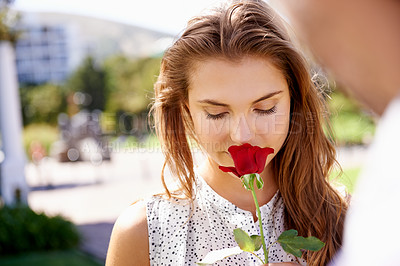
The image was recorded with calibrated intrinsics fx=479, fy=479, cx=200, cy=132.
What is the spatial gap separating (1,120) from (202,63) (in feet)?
19.7

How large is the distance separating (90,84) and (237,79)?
25.9 m

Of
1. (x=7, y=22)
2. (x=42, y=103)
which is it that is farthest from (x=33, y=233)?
(x=42, y=103)

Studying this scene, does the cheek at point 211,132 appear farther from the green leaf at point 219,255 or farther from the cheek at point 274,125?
the green leaf at point 219,255

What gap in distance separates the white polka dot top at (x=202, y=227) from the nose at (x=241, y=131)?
1.05 ft

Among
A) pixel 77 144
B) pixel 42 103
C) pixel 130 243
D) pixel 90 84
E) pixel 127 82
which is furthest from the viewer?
pixel 90 84

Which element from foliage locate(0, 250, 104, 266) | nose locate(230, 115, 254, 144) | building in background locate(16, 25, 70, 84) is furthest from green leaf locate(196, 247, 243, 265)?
building in background locate(16, 25, 70, 84)

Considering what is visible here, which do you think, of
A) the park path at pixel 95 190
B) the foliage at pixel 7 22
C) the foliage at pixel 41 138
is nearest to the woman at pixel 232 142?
the park path at pixel 95 190

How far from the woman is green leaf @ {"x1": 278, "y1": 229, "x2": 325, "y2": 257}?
32cm

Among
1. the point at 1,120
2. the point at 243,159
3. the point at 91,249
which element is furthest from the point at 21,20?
the point at 243,159

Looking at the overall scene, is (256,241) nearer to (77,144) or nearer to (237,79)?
(237,79)

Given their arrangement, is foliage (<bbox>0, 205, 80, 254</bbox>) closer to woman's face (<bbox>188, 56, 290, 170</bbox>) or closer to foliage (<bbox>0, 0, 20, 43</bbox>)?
foliage (<bbox>0, 0, 20, 43</bbox>)

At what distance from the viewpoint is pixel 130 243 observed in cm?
138

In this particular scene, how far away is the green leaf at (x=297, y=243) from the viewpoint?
0.90m

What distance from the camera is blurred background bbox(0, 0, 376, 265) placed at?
466 cm
